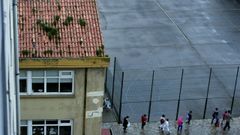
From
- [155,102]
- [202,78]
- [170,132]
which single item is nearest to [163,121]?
[170,132]

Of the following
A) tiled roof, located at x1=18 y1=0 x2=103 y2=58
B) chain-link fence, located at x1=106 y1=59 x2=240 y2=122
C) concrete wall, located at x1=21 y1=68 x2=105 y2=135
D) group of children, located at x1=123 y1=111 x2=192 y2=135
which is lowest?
group of children, located at x1=123 y1=111 x2=192 y2=135

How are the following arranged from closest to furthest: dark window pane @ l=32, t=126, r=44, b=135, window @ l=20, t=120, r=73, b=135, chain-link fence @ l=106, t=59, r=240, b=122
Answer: window @ l=20, t=120, r=73, b=135
dark window pane @ l=32, t=126, r=44, b=135
chain-link fence @ l=106, t=59, r=240, b=122

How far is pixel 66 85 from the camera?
25484 mm

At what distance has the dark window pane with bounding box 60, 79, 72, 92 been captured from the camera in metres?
25.3

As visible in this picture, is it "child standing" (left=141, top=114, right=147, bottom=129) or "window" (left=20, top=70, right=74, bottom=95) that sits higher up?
"window" (left=20, top=70, right=74, bottom=95)

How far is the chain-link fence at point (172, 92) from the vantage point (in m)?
37.2

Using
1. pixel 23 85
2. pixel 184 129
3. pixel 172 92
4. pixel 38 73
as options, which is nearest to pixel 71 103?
pixel 38 73

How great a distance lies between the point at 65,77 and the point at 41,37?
211 centimetres

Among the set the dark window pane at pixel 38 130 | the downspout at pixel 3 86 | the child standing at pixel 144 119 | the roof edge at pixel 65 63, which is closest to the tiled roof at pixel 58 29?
the roof edge at pixel 65 63

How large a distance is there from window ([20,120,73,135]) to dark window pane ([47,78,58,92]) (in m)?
1.67

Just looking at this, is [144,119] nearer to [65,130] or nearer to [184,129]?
[184,129]

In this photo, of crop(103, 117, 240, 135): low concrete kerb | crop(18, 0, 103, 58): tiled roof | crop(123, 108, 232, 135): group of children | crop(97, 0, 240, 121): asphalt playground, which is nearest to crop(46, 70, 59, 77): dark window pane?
crop(18, 0, 103, 58): tiled roof

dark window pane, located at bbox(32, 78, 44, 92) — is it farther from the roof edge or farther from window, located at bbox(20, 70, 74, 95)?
the roof edge

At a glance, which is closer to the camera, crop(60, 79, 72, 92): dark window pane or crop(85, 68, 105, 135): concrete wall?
crop(85, 68, 105, 135): concrete wall
